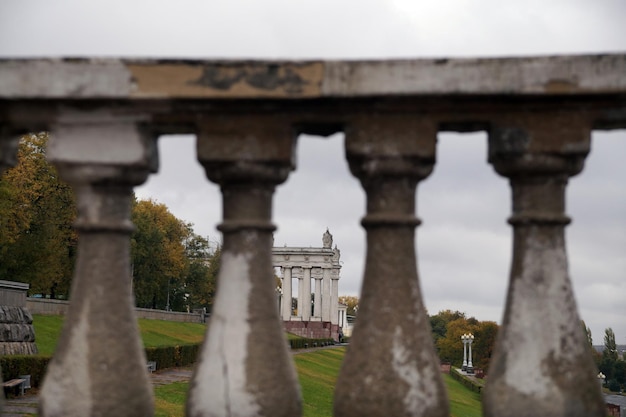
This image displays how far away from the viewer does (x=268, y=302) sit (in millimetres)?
3965

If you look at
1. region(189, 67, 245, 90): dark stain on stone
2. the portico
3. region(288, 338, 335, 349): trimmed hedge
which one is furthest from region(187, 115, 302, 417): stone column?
the portico

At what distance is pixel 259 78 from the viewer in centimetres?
382

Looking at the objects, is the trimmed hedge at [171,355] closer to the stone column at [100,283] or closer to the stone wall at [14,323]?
the stone wall at [14,323]

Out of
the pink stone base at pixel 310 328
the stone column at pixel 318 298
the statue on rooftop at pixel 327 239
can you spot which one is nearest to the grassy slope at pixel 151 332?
the pink stone base at pixel 310 328

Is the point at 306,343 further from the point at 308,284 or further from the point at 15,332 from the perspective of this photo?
the point at 15,332

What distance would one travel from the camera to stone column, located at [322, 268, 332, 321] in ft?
341

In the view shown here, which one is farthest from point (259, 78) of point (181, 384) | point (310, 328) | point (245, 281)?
point (310, 328)

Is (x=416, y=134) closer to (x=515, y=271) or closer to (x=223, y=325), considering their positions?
(x=515, y=271)

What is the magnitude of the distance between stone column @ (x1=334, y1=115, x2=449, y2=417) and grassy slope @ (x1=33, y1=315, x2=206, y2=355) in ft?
98.9

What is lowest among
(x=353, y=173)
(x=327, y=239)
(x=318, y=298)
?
(x=353, y=173)

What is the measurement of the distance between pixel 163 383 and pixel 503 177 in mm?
25029

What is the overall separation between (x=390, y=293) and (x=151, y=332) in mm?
48412

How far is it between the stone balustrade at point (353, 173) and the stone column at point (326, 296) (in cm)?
9999

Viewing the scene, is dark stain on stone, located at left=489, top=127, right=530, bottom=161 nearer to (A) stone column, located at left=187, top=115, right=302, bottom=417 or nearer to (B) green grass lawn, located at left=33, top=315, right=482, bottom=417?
(A) stone column, located at left=187, top=115, right=302, bottom=417
